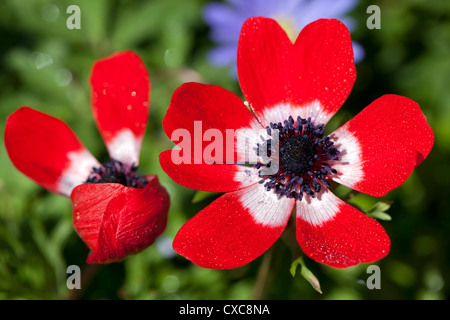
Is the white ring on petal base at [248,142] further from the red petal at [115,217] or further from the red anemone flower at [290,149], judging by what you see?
the red petal at [115,217]

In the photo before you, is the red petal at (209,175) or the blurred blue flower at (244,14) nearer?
the red petal at (209,175)

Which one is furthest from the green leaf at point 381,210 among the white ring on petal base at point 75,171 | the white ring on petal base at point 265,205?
the white ring on petal base at point 75,171

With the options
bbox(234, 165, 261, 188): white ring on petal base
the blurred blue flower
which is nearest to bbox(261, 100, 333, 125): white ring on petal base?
bbox(234, 165, 261, 188): white ring on petal base

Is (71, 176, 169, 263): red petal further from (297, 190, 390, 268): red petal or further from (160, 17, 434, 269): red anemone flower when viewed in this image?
(297, 190, 390, 268): red petal
